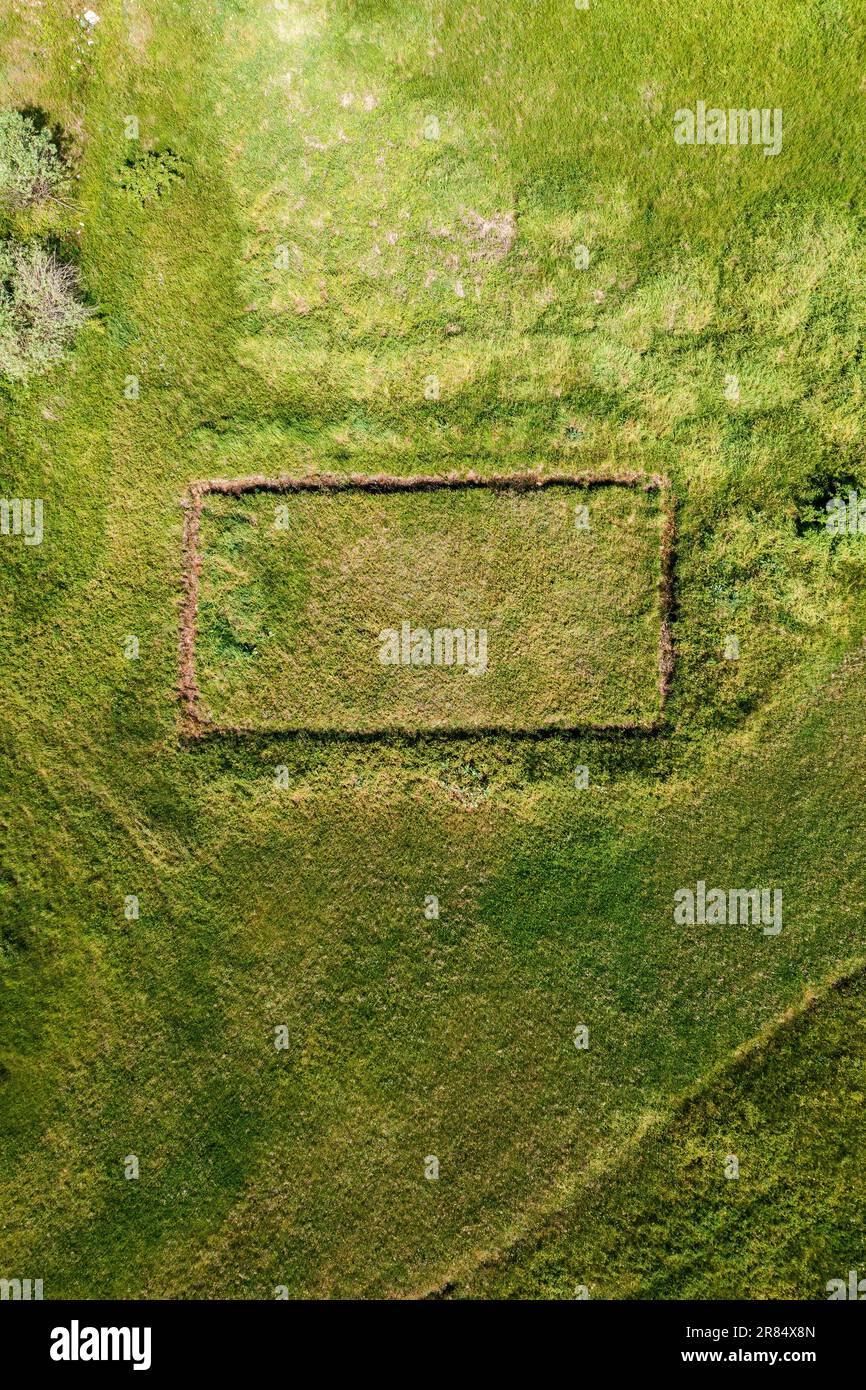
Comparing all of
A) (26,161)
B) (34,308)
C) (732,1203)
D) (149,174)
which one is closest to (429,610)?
(34,308)

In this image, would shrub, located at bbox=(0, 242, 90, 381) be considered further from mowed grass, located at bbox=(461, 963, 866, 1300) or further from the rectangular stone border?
mowed grass, located at bbox=(461, 963, 866, 1300)

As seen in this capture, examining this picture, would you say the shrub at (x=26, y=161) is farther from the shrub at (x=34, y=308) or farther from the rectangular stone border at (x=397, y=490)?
the rectangular stone border at (x=397, y=490)

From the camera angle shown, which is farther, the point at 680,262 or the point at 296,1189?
the point at 680,262

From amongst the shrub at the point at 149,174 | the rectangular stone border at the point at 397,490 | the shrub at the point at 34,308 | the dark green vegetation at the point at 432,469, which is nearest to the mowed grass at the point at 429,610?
the rectangular stone border at the point at 397,490

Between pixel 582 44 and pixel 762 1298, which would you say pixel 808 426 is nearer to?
pixel 582 44

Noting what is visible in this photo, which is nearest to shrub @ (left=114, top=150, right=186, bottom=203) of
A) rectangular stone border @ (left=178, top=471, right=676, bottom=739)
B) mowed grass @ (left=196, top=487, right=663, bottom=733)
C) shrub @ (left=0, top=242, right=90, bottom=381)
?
shrub @ (left=0, top=242, right=90, bottom=381)

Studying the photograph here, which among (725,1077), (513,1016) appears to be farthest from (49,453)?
(725,1077)
